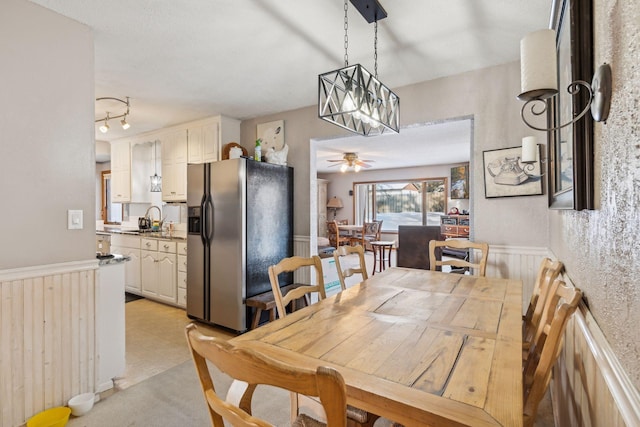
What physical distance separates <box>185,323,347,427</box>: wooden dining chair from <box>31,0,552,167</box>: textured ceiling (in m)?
1.90

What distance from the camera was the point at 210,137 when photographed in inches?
161

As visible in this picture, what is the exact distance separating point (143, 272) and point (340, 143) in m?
3.63

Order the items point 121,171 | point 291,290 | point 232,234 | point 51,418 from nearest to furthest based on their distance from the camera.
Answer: point 51,418, point 291,290, point 232,234, point 121,171

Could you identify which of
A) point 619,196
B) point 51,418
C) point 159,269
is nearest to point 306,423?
point 619,196

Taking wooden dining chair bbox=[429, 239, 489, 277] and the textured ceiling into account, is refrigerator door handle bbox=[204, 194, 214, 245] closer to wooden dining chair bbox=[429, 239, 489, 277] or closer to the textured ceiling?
the textured ceiling

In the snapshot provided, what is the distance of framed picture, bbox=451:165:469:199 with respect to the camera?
23.6 ft

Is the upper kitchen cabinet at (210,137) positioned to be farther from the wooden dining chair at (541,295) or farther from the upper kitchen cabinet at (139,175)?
the wooden dining chair at (541,295)

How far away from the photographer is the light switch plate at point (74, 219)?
1986 mm

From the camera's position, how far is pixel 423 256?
4.34 m

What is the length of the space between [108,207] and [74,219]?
17.7ft

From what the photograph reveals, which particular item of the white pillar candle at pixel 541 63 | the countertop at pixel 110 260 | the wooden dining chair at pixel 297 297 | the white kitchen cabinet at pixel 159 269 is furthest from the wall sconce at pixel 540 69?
the white kitchen cabinet at pixel 159 269

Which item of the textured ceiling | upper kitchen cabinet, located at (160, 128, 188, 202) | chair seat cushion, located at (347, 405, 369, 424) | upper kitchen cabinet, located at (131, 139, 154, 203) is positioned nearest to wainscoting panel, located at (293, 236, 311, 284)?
the textured ceiling

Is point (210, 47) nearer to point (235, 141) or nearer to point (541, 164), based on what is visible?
point (235, 141)

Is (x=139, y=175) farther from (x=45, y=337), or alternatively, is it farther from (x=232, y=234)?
A: (x=45, y=337)
